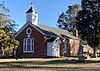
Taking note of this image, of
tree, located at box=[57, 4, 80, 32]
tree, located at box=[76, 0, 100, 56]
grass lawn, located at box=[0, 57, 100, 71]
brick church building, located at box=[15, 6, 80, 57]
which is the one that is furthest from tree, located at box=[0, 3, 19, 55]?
tree, located at box=[57, 4, 80, 32]

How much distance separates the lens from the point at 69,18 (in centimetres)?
10456

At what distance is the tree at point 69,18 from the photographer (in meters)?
103

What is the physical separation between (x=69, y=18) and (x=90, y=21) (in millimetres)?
38116

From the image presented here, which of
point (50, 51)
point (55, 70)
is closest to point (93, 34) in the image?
point (50, 51)

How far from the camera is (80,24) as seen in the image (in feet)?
225

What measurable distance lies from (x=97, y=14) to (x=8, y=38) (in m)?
33.7

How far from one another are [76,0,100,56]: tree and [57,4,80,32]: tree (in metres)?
33.3

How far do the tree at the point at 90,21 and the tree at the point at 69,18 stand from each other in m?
33.3

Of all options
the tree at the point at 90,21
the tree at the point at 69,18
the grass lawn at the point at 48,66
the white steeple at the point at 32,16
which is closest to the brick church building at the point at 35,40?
the white steeple at the point at 32,16

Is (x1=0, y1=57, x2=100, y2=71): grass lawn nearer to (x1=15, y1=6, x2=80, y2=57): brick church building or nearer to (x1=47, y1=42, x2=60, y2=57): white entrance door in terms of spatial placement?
(x1=47, y1=42, x2=60, y2=57): white entrance door

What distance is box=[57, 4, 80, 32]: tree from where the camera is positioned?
103 meters

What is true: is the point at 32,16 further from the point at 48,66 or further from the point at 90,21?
the point at 48,66

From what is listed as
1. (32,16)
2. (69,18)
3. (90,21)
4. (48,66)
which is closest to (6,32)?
(48,66)

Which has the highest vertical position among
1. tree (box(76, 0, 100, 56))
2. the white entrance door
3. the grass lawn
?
tree (box(76, 0, 100, 56))
